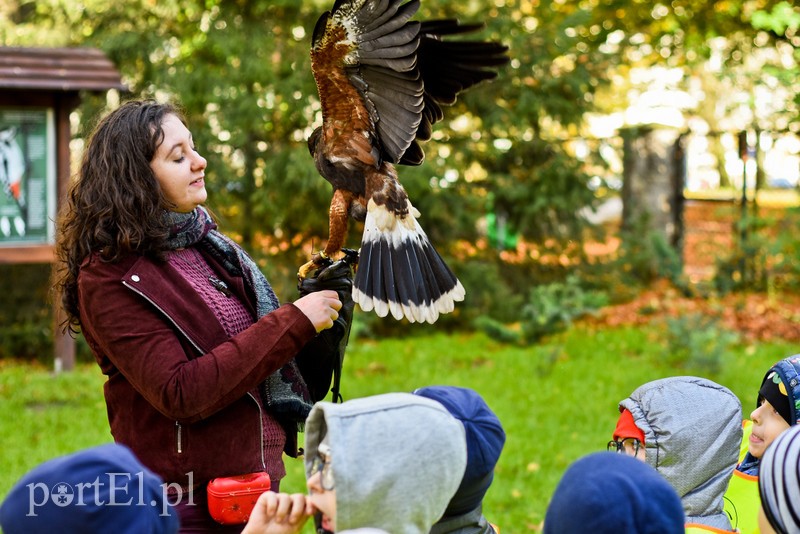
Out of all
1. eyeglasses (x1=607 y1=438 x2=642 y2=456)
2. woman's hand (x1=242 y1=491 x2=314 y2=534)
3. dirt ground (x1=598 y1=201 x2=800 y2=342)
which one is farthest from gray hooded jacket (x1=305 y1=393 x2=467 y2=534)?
dirt ground (x1=598 y1=201 x2=800 y2=342)

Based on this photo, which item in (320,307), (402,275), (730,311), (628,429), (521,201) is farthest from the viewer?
(521,201)

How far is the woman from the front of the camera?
79.4 inches

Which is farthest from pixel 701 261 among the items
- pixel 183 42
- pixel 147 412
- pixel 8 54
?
pixel 147 412

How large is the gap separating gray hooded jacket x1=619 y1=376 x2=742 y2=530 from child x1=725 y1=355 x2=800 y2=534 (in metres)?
0.15

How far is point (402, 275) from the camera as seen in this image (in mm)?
2830

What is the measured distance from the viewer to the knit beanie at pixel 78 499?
59.0 inches

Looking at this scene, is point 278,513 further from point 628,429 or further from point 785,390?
point 785,390

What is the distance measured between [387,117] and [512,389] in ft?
13.5

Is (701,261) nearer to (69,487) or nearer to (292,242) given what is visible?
(292,242)

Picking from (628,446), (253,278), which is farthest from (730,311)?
(253,278)

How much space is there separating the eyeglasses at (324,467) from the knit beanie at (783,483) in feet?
2.57

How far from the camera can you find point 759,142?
10.2m

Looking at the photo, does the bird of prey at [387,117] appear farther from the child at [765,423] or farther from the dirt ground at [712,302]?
the dirt ground at [712,302]

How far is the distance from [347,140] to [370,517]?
1530 millimetres
